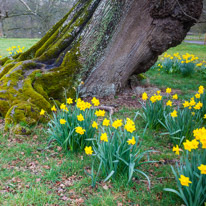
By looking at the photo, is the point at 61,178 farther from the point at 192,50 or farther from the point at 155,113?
the point at 192,50

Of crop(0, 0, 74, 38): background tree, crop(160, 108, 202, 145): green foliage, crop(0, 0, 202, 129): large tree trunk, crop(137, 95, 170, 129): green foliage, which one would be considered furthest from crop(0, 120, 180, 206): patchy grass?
crop(0, 0, 74, 38): background tree

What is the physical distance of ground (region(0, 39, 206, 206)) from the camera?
2.37 meters

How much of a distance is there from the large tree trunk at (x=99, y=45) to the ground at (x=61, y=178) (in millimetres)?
1203

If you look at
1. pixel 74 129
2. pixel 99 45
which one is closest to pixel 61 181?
pixel 74 129

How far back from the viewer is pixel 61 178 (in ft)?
8.98

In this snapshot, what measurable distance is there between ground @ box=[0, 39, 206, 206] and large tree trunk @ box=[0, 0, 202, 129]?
3.95ft

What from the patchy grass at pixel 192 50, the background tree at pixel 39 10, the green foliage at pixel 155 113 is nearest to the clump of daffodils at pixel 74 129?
the green foliage at pixel 155 113

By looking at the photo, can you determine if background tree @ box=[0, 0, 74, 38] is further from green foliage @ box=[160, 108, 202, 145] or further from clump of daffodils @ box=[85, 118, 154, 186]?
clump of daffodils @ box=[85, 118, 154, 186]

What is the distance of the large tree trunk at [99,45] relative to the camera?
15.2 feet

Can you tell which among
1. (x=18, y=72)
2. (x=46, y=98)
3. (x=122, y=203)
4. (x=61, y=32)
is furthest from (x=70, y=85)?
(x=122, y=203)

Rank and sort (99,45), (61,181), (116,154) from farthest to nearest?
(99,45) < (61,181) < (116,154)

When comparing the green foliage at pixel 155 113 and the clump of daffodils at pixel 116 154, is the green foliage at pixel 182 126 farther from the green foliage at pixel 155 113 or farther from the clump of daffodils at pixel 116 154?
the clump of daffodils at pixel 116 154

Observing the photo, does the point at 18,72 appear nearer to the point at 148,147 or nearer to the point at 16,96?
the point at 16,96

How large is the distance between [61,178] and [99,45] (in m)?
3.06
